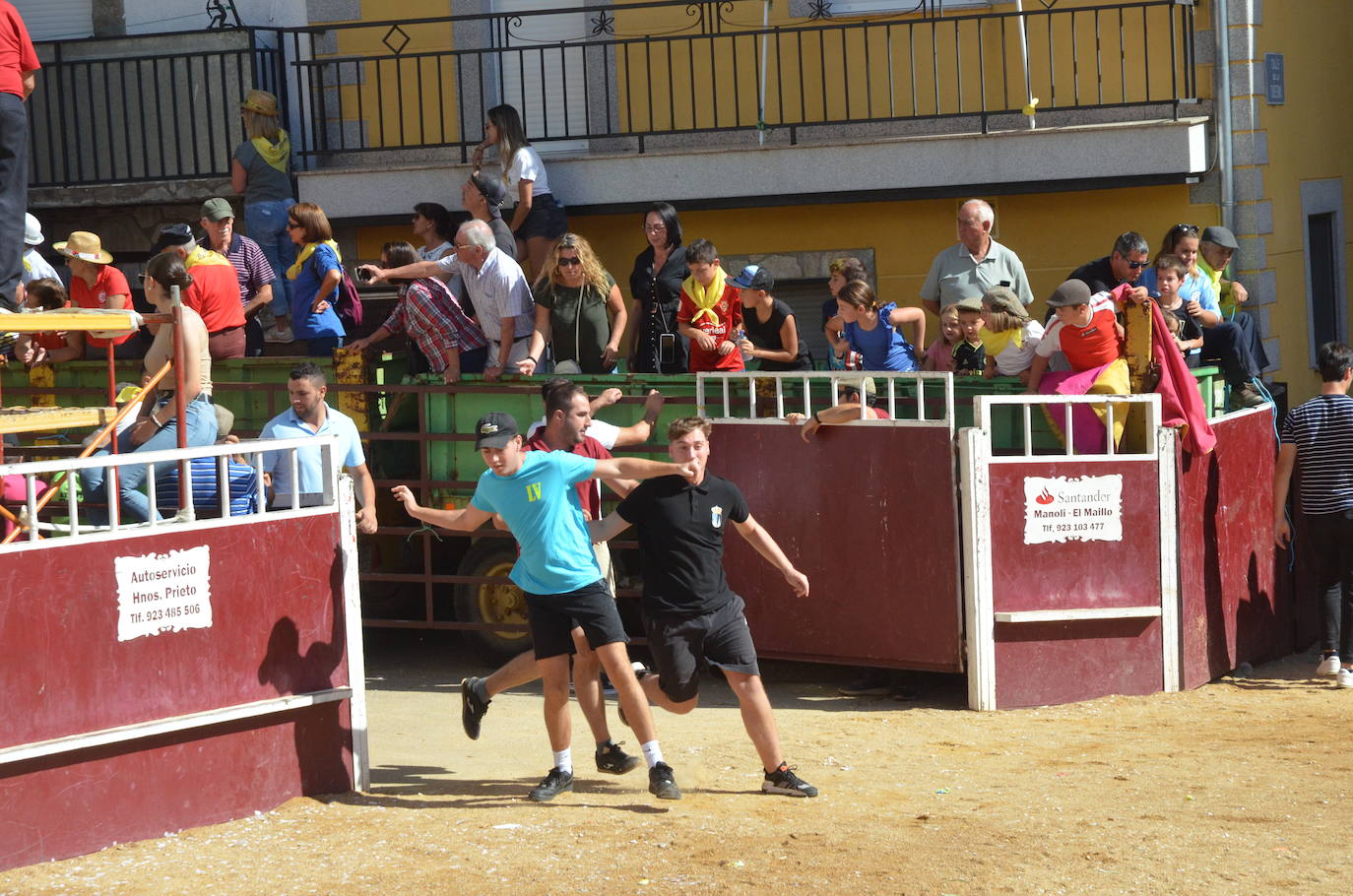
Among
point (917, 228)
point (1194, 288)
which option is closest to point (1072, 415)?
point (1194, 288)

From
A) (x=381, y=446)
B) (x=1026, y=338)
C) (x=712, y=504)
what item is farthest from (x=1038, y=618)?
(x=381, y=446)

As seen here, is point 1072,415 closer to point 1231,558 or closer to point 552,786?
point 1231,558

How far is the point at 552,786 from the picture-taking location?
750 cm

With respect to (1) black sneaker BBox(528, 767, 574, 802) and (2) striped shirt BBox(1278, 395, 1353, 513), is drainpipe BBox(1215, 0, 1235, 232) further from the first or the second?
(1) black sneaker BBox(528, 767, 574, 802)

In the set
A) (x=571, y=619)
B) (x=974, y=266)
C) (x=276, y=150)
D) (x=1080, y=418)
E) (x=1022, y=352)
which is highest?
(x=276, y=150)

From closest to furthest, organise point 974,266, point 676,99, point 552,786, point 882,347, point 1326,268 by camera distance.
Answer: point 552,786 < point 882,347 < point 974,266 < point 676,99 < point 1326,268

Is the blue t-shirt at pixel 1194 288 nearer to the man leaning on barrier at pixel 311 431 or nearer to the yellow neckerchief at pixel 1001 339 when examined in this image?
the yellow neckerchief at pixel 1001 339

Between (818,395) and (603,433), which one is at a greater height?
(818,395)

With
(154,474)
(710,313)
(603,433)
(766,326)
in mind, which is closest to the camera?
(154,474)

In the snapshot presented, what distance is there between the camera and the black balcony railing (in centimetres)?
1306

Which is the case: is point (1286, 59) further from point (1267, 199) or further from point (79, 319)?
point (79, 319)

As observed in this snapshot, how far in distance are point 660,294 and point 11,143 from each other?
4.61 meters

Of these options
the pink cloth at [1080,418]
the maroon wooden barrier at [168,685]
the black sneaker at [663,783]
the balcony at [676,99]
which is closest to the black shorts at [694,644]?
the black sneaker at [663,783]

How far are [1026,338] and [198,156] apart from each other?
8483 mm
